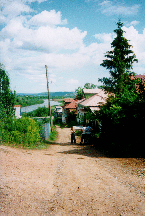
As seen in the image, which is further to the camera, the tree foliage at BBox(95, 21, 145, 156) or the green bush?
the green bush

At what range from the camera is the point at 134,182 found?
219 inches

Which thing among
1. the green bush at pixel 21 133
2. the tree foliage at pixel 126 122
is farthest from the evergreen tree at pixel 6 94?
the tree foliage at pixel 126 122

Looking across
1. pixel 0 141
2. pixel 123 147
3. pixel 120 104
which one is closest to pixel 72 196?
pixel 123 147

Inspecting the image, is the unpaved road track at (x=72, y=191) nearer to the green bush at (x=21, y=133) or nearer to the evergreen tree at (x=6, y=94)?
the green bush at (x=21, y=133)

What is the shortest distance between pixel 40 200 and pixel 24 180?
1.22 meters

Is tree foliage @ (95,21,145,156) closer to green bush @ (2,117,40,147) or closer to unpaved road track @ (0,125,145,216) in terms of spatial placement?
unpaved road track @ (0,125,145,216)

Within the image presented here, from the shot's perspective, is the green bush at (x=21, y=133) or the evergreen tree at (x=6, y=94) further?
the evergreen tree at (x=6, y=94)

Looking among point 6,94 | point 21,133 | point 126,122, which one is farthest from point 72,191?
point 6,94

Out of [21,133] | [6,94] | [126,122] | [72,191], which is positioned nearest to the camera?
[72,191]

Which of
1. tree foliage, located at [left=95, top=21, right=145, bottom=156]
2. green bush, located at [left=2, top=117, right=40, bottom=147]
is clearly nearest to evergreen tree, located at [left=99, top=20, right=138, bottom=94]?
tree foliage, located at [left=95, top=21, right=145, bottom=156]

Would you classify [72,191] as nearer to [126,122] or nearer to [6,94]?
[126,122]

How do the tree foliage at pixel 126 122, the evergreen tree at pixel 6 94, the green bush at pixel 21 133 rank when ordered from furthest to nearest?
the evergreen tree at pixel 6 94 < the green bush at pixel 21 133 < the tree foliage at pixel 126 122

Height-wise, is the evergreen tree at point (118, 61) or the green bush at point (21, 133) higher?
the evergreen tree at point (118, 61)

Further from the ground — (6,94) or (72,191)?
(6,94)
